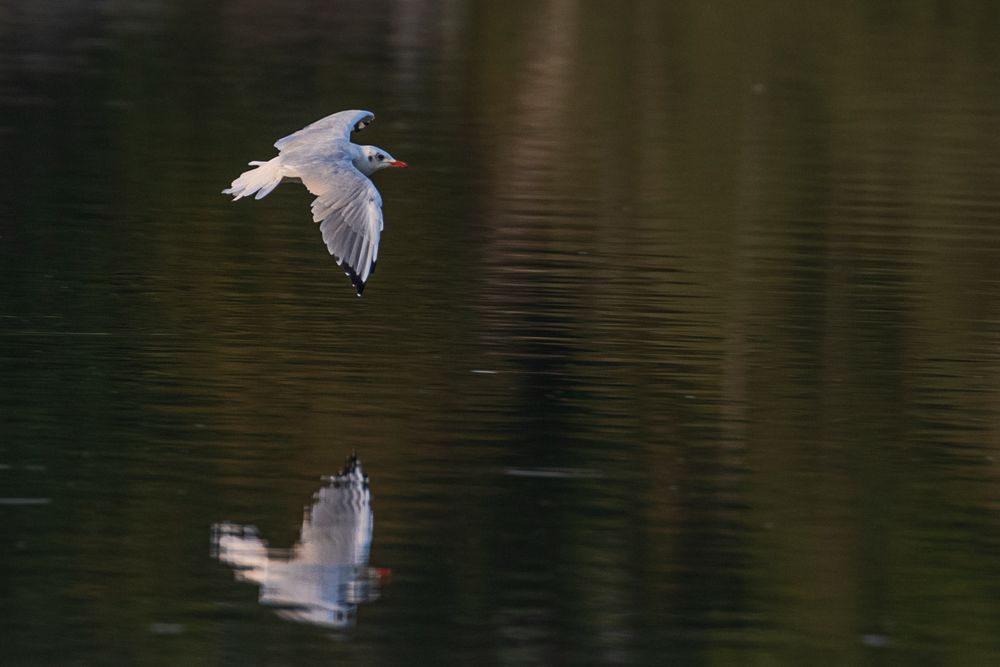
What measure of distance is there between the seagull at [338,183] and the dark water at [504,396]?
3.06 feet

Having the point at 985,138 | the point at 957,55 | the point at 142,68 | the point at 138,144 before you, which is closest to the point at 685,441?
the point at 138,144

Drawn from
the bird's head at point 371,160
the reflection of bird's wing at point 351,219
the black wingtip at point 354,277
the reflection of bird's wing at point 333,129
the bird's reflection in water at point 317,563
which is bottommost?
the bird's reflection in water at point 317,563

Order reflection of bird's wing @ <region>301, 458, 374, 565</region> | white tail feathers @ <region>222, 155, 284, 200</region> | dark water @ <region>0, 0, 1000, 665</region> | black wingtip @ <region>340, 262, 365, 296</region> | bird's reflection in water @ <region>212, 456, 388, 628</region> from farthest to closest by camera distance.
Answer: white tail feathers @ <region>222, 155, 284, 200</region>, black wingtip @ <region>340, 262, 365, 296</region>, reflection of bird's wing @ <region>301, 458, 374, 565</region>, dark water @ <region>0, 0, 1000, 665</region>, bird's reflection in water @ <region>212, 456, 388, 628</region>

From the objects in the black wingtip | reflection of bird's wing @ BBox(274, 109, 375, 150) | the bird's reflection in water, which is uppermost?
reflection of bird's wing @ BBox(274, 109, 375, 150)

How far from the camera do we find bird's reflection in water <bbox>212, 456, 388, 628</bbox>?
8844 mm

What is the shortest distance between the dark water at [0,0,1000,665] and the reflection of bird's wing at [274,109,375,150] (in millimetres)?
1297

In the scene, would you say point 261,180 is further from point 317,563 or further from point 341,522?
point 317,563

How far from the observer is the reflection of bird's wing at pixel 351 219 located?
11.8 m

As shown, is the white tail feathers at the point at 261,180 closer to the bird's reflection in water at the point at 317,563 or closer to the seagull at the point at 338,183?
the seagull at the point at 338,183

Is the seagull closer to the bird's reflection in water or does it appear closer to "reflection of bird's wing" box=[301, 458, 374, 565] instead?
"reflection of bird's wing" box=[301, 458, 374, 565]

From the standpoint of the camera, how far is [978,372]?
14.3 metres

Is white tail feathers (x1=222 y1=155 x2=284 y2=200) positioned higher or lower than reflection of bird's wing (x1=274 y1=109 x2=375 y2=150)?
lower

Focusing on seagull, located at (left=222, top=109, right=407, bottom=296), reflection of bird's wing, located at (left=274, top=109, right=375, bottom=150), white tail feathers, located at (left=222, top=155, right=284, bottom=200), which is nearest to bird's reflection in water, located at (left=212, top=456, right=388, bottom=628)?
seagull, located at (left=222, top=109, right=407, bottom=296)

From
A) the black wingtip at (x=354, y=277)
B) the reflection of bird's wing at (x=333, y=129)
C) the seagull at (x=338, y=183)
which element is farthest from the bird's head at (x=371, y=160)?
the black wingtip at (x=354, y=277)
